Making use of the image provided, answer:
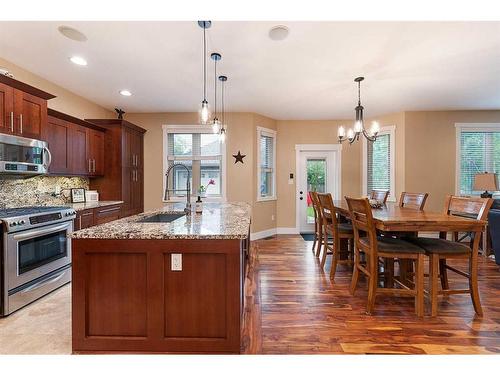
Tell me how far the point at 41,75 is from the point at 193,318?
388cm

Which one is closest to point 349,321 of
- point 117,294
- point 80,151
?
point 117,294

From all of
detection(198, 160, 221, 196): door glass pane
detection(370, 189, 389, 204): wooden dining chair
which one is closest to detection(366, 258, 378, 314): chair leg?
detection(370, 189, 389, 204): wooden dining chair

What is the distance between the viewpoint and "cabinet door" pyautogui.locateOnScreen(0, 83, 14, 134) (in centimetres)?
256

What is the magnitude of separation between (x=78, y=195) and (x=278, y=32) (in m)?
3.67

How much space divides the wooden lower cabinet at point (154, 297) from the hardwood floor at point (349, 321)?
0.41 metres

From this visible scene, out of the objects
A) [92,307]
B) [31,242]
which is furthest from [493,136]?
[31,242]

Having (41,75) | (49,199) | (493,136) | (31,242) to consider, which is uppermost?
(41,75)

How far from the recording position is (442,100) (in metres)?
4.69

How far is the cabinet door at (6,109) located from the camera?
8.39ft

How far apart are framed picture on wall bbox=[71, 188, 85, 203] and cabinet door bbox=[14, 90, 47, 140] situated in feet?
3.80

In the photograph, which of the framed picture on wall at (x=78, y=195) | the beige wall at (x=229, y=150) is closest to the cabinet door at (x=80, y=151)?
the framed picture on wall at (x=78, y=195)

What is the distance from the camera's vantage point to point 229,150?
5.43 metres

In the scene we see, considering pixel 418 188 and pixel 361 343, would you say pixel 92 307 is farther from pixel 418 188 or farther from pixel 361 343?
→ pixel 418 188

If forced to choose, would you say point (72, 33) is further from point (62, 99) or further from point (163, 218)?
point (163, 218)
